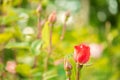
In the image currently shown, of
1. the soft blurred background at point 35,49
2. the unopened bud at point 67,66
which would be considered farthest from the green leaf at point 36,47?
the unopened bud at point 67,66

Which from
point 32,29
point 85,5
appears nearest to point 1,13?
point 32,29

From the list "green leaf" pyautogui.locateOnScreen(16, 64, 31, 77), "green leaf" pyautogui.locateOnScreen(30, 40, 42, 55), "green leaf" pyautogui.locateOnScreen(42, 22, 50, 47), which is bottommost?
"green leaf" pyautogui.locateOnScreen(16, 64, 31, 77)

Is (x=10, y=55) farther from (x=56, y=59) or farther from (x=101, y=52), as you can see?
(x=101, y=52)

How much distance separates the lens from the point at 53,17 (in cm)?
68

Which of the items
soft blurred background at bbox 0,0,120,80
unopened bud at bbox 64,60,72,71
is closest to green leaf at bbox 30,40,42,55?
soft blurred background at bbox 0,0,120,80

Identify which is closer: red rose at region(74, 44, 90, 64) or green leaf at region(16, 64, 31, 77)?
red rose at region(74, 44, 90, 64)

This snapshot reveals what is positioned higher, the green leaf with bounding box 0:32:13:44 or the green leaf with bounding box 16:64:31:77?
the green leaf with bounding box 0:32:13:44

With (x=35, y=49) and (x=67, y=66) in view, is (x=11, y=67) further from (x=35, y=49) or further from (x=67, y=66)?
(x=67, y=66)

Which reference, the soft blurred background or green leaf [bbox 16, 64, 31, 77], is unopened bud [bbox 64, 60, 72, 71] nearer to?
the soft blurred background

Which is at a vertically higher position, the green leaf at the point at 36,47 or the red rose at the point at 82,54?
the red rose at the point at 82,54

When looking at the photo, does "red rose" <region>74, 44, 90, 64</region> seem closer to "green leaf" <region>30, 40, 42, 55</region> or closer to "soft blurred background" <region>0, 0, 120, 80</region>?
"soft blurred background" <region>0, 0, 120, 80</region>

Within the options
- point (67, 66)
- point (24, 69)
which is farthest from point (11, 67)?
point (67, 66)

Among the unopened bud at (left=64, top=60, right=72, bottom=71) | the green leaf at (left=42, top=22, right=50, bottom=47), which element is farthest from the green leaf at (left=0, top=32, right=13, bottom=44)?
the unopened bud at (left=64, top=60, right=72, bottom=71)

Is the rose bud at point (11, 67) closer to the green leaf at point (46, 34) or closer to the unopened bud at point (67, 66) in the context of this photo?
the green leaf at point (46, 34)
